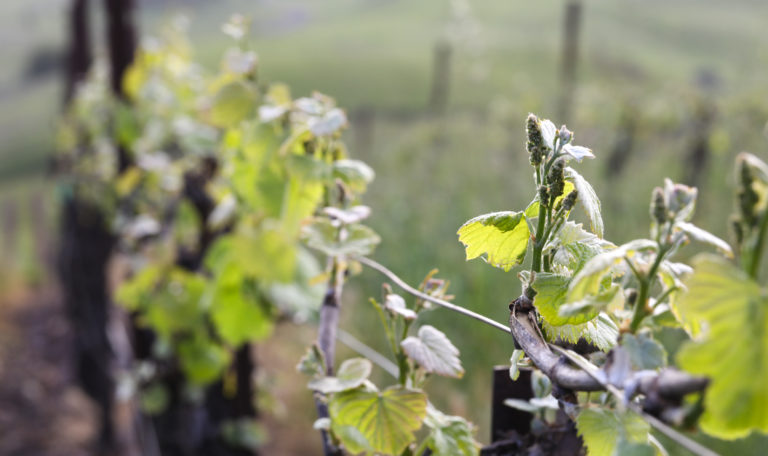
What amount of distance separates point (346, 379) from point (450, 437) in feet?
0.44

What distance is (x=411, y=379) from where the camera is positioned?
746 millimetres

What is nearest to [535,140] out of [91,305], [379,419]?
[379,419]

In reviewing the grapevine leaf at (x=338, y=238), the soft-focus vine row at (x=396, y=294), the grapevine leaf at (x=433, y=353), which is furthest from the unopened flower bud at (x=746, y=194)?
the grapevine leaf at (x=338, y=238)

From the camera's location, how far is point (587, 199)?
0.53 m

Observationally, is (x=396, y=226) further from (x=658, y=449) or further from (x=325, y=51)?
(x=325, y=51)

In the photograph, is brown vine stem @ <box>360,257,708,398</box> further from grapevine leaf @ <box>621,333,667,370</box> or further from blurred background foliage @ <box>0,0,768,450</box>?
blurred background foliage @ <box>0,0,768,450</box>

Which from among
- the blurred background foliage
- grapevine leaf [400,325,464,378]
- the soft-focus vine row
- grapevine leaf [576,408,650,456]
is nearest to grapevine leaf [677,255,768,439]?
the soft-focus vine row

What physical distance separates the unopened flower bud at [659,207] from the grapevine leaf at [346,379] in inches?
14.4

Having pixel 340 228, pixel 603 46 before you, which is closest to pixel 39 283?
pixel 340 228

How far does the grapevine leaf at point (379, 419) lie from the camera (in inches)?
27.2

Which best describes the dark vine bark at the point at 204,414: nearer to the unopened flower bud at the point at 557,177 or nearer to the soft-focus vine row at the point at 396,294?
the soft-focus vine row at the point at 396,294

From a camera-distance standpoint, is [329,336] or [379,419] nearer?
[379,419]

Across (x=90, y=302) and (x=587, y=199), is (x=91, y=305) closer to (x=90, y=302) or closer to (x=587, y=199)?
(x=90, y=302)

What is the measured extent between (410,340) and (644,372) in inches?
11.3
